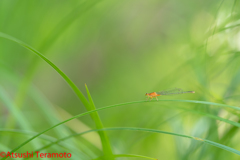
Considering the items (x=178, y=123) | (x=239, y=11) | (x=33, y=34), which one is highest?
(x=33, y=34)

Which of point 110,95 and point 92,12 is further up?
point 92,12

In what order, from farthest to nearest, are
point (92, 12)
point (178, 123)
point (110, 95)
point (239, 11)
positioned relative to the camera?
point (110, 95) → point (92, 12) → point (178, 123) → point (239, 11)

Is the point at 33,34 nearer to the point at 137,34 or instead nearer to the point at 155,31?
the point at 137,34

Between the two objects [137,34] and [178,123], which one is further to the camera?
[137,34]

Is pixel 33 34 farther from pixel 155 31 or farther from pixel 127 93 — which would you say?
pixel 155 31

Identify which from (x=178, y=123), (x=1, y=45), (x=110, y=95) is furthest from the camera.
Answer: (x=110, y=95)

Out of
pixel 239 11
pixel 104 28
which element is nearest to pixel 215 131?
pixel 239 11

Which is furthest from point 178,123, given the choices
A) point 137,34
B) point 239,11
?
point 137,34
